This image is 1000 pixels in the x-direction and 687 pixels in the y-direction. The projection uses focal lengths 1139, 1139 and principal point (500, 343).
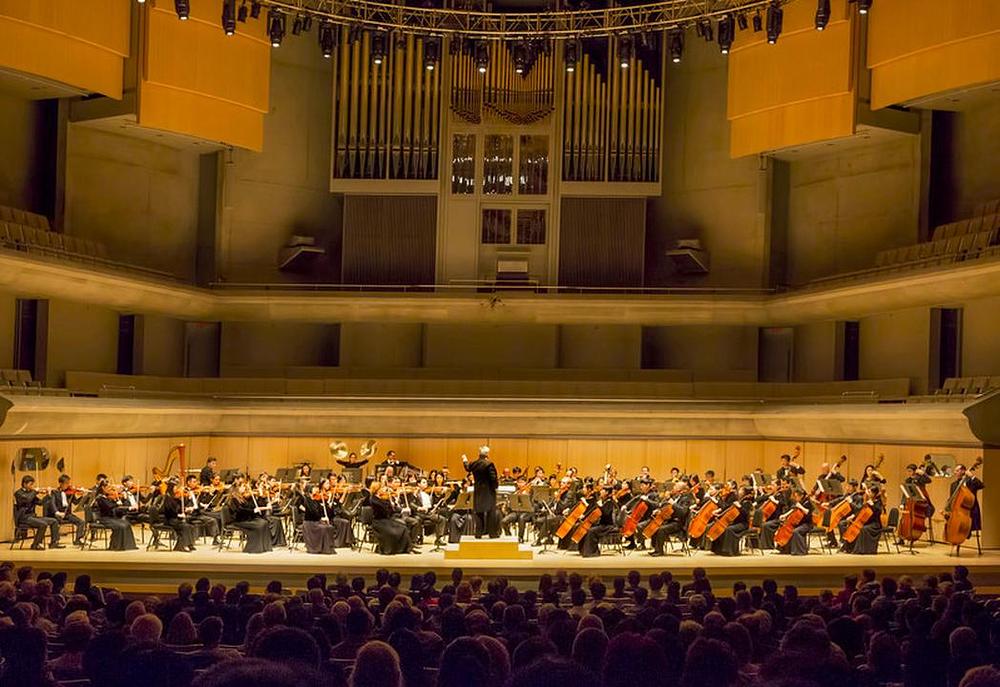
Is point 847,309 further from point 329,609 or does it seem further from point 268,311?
point 329,609

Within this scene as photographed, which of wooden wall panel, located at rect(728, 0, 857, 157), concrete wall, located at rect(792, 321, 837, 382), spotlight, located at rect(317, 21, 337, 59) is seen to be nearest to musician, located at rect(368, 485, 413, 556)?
spotlight, located at rect(317, 21, 337, 59)

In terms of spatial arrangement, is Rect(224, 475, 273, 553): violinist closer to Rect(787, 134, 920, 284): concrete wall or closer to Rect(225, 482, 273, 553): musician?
Rect(225, 482, 273, 553): musician

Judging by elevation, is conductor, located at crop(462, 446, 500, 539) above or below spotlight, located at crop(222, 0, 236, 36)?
below

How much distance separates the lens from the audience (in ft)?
12.7

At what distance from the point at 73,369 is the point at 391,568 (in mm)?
10129

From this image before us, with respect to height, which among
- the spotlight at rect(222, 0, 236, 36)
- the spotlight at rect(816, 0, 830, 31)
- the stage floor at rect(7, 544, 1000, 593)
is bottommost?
the stage floor at rect(7, 544, 1000, 593)

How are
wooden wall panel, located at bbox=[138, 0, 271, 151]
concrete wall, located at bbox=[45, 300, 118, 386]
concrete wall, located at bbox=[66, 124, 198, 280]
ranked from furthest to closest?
concrete wall, located at bbox=[66, 124, 198, 280] → wooden wall panel, located at bbox=[138, 0, 271, 151] → concrete wall, located at bbox=[45, 300, 118, 386]

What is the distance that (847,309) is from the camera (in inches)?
811

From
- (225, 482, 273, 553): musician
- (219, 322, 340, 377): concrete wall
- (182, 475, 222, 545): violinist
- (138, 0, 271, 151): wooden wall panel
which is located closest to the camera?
(225, 482, 273, 553): musician

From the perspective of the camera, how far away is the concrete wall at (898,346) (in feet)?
65.7

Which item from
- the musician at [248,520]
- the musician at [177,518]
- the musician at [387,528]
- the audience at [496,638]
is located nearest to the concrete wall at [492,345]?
the musician at [387,528]

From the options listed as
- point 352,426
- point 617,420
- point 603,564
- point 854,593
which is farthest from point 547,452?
point 854,593

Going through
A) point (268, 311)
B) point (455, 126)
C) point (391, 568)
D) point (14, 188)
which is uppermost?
point (455, 126)

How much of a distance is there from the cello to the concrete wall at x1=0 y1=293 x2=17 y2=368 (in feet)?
48.1
